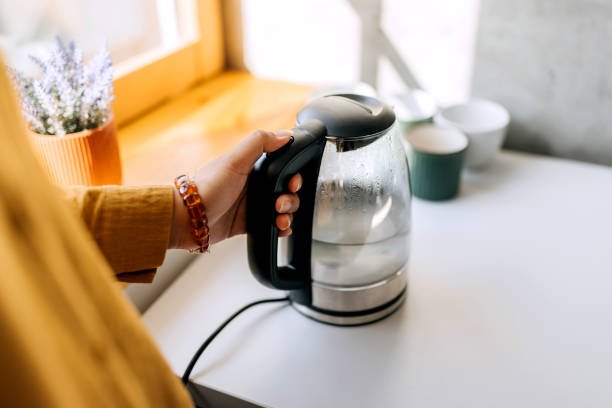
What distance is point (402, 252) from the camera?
0.76 m

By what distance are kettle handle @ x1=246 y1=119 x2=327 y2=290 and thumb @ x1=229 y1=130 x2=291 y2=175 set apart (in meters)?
0.02

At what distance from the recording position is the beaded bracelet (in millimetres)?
659

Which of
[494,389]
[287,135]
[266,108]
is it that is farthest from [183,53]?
[494,389]

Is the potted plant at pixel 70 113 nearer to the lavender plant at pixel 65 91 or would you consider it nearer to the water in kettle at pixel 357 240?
the lavender plant at pixel 65 91

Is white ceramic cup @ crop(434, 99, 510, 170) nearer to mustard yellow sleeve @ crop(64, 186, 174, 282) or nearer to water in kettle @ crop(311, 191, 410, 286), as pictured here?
water in kettle @ crop(311, 191, 410, 286)

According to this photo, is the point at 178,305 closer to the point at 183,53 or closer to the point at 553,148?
the point at 183,53

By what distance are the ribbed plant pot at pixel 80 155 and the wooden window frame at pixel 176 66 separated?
0.26 metres

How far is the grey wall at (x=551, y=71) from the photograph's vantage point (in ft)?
3.37

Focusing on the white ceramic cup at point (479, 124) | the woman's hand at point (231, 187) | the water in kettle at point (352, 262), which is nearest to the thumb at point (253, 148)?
the woman's hand at point (231, 187)

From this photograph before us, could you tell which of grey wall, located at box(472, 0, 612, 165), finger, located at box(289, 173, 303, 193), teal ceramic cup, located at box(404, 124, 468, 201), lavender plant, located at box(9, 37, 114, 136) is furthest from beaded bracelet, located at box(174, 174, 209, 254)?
grey wall, located at box(472, 0, 612, 165)

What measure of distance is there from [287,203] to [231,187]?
8 centimetres

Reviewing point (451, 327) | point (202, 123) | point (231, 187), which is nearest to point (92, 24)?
point (202, 123)

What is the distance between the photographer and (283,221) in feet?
A: 2.16

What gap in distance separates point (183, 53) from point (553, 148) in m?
0.74
